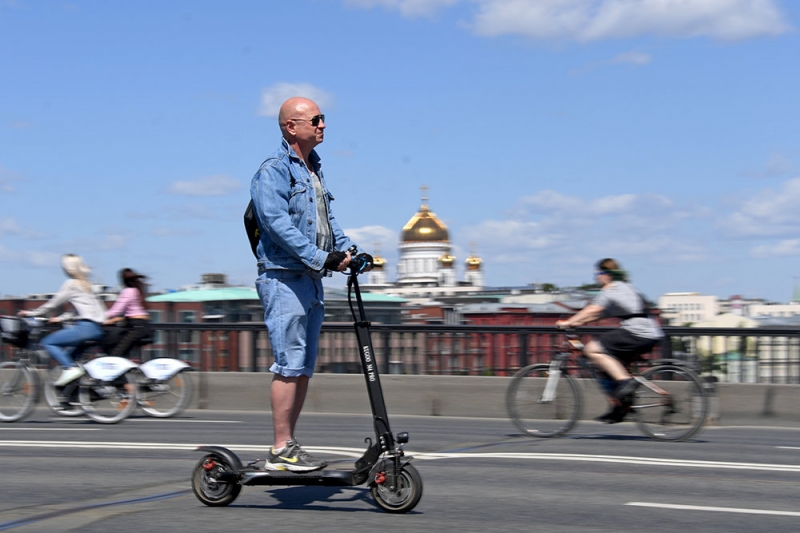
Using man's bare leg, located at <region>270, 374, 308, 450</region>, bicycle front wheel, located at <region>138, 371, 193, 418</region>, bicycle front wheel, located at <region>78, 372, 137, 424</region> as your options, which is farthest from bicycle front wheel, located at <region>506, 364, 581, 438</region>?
man's bare leg, located at <region>270, 374, 308, 450</region>

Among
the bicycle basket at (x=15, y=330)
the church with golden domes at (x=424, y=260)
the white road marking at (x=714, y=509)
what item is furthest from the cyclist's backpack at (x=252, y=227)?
the church with golden domes at (x=424, y=260)

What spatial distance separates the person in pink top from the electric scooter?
711 cm

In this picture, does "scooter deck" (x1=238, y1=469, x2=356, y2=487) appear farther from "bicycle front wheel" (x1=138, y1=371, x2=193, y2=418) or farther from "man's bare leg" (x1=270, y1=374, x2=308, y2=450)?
"bicycle front wheel" (x1=138, y1=371, x2=193, y2=418)

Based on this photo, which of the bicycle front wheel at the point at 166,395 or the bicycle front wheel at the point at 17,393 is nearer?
the bicycle front wheel at the point at 17,393

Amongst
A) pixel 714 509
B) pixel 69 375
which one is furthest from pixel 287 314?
pixel 69 375

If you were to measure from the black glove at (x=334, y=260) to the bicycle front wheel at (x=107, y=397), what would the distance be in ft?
23.3

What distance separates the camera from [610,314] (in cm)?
1077

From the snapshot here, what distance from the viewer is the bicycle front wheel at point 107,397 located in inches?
483

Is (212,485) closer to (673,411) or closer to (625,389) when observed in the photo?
(625,389)

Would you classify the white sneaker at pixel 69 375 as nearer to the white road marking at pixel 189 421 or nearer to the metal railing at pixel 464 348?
the white road marking at pixel 189 421

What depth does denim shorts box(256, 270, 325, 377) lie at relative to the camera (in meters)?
5.85

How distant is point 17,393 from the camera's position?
12.6 m

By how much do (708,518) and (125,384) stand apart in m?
7.80

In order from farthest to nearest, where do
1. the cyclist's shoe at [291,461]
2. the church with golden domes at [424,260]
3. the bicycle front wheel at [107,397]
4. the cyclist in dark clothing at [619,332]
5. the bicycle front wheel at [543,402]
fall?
the church with golden domes at [424,260], the bicycle front wheel at [107,397], the bicycle front wheel at [543,402], the cyclist in dark clothing at [619,332], the cyclist's shoe at [291,461]
